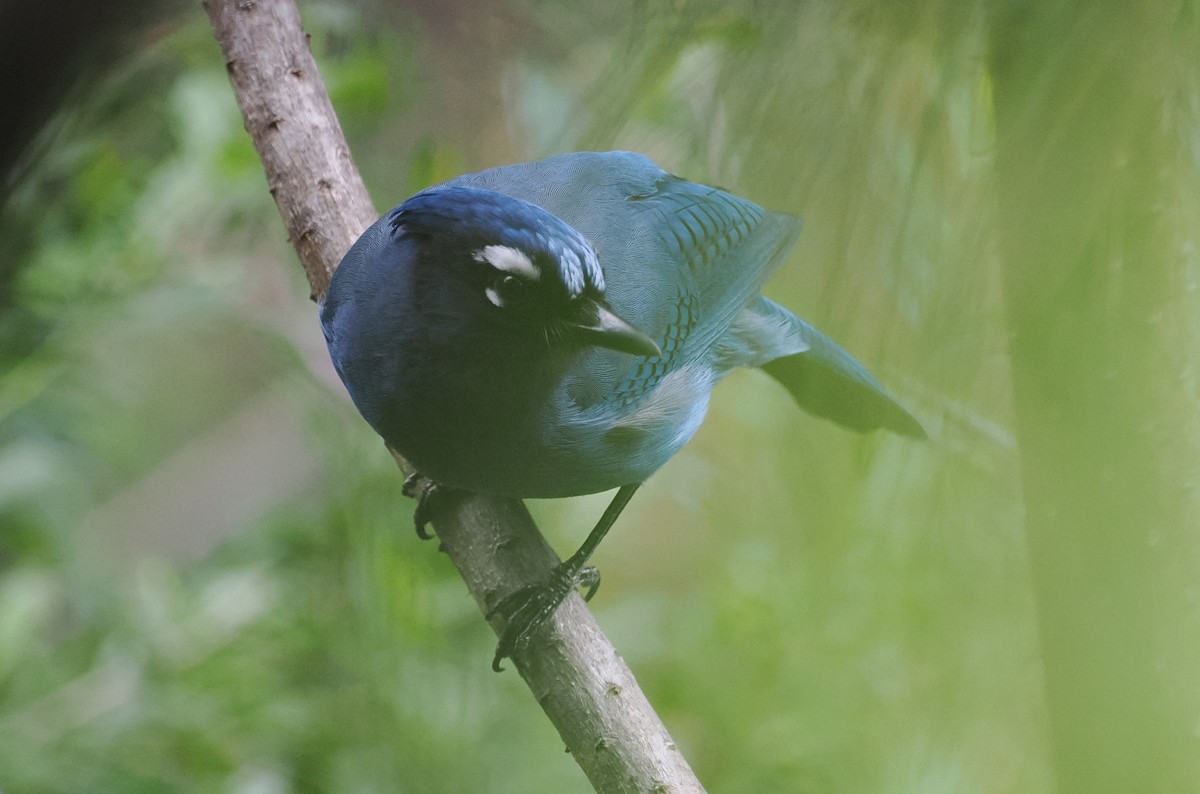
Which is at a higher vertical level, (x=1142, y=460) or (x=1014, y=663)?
(x=1142, y=460)

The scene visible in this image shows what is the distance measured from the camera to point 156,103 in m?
2.68

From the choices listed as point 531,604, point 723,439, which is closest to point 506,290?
point 531,604

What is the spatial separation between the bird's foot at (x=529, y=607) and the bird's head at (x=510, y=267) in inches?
14.4

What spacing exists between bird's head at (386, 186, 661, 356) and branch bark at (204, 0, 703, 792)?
1.13ft

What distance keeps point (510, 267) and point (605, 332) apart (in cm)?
Answer: 15

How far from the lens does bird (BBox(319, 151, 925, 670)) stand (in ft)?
4.16

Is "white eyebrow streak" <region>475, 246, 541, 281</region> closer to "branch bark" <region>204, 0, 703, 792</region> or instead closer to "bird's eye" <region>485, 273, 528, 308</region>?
"bird's eye" <region>485, 273, 528, 308</region>

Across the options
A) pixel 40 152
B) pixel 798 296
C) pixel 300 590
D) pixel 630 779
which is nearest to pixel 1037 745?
pixel 798 296

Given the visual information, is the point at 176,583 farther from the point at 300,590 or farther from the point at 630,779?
the point at 630,779

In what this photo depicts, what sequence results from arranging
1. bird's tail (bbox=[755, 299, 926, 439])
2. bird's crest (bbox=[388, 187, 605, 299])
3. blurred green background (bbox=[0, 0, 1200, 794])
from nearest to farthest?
blurred green background (bbox=[0, 0, 1200, 794]), bird's tail (bbox=[755, 299, 926, 439]), bird's crest (bbox=[388, 187, 605, 299])

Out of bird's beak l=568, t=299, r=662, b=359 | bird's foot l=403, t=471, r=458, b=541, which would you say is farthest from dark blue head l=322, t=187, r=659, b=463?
bird's foot l=403, t=471, r=458, b=541

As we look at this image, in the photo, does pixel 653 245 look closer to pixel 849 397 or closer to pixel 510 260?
pixel 510 260

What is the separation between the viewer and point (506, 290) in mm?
1287

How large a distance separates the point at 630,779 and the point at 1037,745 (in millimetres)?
616
